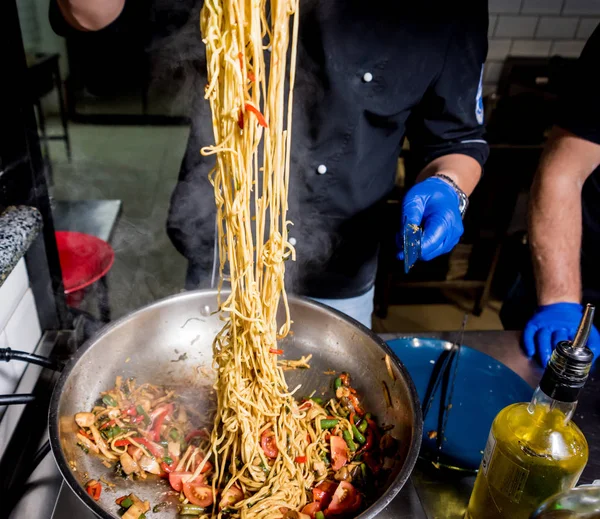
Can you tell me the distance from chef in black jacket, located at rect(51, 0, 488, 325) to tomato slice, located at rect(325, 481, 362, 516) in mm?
785

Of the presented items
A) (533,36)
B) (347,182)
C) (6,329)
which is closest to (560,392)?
(347,182)

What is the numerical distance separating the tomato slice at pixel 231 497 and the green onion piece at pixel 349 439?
1.03 ft

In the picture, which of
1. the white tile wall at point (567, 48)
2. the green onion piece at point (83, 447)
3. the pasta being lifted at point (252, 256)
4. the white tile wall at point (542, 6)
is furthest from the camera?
the white tile wall at point (567, 48)

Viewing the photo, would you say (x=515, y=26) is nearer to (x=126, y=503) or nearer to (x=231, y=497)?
(x=231, y=497)

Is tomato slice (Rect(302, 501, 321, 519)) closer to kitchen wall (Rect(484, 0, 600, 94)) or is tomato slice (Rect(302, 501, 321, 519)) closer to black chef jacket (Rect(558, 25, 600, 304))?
black chef jacket (Rect(558, 25, 600, 304))

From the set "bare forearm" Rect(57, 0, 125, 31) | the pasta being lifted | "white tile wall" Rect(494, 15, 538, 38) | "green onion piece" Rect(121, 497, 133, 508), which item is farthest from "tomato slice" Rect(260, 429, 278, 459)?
"white tile wall" Rect(494, 15, 538, 38)

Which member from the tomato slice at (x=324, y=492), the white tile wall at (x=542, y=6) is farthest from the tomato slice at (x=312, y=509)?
the white tile wall at (x=542, y=6)

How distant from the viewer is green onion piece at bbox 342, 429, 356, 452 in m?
1.32

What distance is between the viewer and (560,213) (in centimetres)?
210

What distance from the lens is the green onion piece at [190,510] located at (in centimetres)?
115

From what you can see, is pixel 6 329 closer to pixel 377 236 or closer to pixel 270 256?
pixel 270 256

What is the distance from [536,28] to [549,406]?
15.2ft

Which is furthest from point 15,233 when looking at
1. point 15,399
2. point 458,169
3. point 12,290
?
point 458,169

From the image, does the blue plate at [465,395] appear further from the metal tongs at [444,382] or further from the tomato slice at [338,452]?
the tomato slice at [338,452]
